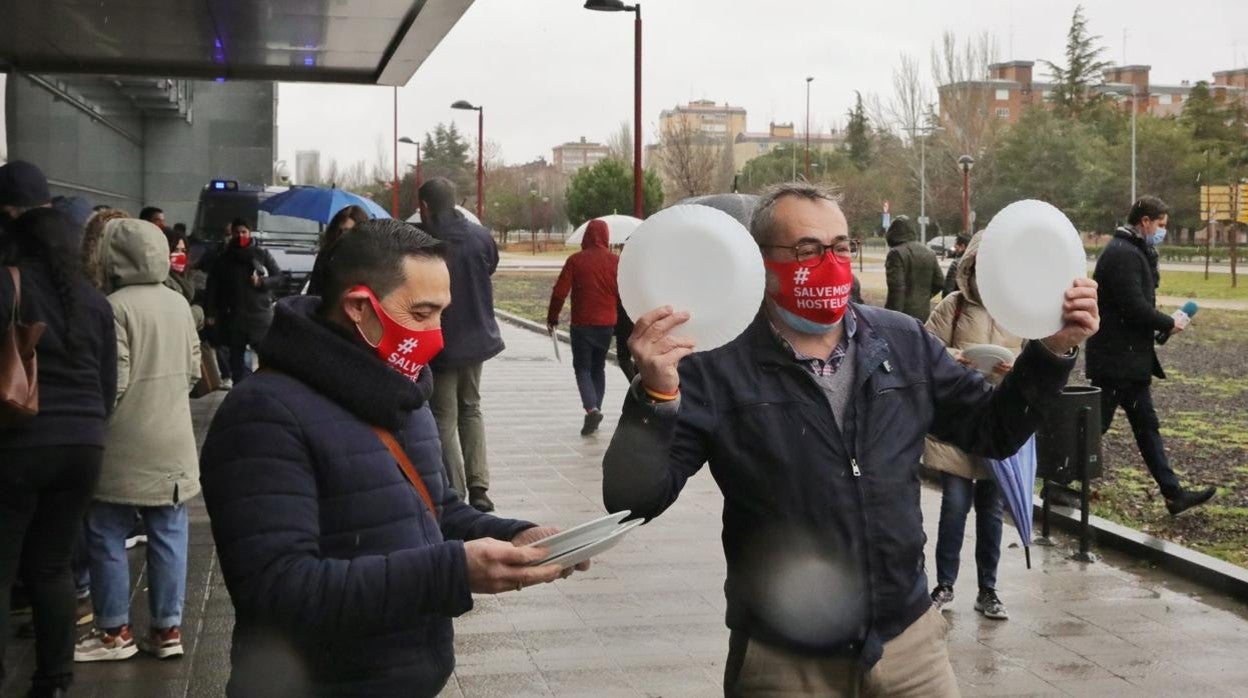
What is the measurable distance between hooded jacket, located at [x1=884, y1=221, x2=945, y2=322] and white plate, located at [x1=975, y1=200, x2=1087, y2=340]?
11675mm

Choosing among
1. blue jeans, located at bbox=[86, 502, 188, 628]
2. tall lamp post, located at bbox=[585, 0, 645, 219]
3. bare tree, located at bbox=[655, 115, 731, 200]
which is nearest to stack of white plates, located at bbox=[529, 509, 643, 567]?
blue jeans, located at bbox=[86, 502, 188, 628]

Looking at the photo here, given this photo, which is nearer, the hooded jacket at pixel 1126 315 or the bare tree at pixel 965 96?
the hooded jacket at pixel 1126 315

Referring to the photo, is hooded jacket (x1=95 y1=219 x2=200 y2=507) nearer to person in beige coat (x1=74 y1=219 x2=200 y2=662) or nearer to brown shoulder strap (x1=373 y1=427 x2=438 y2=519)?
person in beige coat (x1=74 y1=219 x2=200 y2=662)

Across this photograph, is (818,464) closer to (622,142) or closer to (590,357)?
(590,357)

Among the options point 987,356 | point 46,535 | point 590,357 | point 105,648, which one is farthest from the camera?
point 590,357

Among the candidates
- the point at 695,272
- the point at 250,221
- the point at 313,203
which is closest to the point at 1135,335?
the point at 695,272

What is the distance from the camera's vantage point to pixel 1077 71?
9425 centimetres

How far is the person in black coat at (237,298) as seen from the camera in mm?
14000

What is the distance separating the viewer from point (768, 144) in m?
190

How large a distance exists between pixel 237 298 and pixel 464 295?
579 cm

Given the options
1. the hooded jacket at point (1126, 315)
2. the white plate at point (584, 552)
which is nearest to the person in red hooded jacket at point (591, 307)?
the hooded jacket at point (1126, 315)

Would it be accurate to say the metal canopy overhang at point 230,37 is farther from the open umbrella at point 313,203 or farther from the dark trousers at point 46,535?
the dark trousers at point 46,535

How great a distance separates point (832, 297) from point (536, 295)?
127 feet

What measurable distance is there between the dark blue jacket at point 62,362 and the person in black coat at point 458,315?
3623mm
